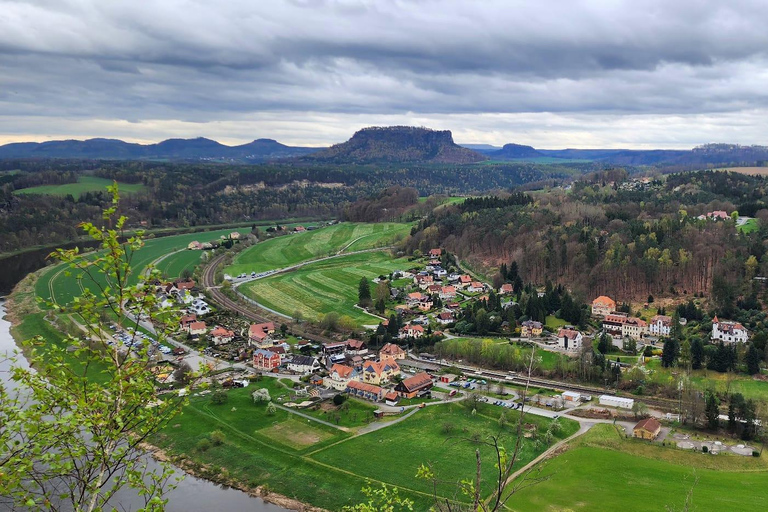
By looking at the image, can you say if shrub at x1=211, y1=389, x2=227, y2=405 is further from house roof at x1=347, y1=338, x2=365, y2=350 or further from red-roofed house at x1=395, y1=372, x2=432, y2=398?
house roof at x1=347, y1=338, x2=365, y2=350

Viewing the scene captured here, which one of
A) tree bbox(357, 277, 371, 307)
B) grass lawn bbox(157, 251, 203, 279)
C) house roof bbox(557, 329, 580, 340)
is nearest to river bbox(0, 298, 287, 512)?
house roof bbox(557, 329, 580, 340)

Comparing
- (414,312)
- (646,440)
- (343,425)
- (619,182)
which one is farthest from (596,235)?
(619,182)

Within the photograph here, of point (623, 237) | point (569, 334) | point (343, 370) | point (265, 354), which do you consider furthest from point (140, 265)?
point (623, 237)

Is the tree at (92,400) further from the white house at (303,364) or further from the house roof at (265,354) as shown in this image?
the house roof at (265,354)

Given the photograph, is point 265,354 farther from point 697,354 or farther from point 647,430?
point 697,354

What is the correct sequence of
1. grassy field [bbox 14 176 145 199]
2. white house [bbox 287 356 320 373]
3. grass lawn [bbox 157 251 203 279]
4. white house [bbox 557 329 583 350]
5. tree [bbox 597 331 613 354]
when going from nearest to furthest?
1. white house [bbox 287 356 320 373]
2. tree [bbox 597 331 613 354]
3. white house [bbox 557 329 583 350]
4. grass lawn [bbox 157 251 203 279]
5. grassy field [bbox 14 176 145 199]

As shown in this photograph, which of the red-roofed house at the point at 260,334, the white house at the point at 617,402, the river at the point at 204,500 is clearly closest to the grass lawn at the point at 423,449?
the white house at the point at 617,402

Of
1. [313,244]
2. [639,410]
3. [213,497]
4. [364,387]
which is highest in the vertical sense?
[313,244]
